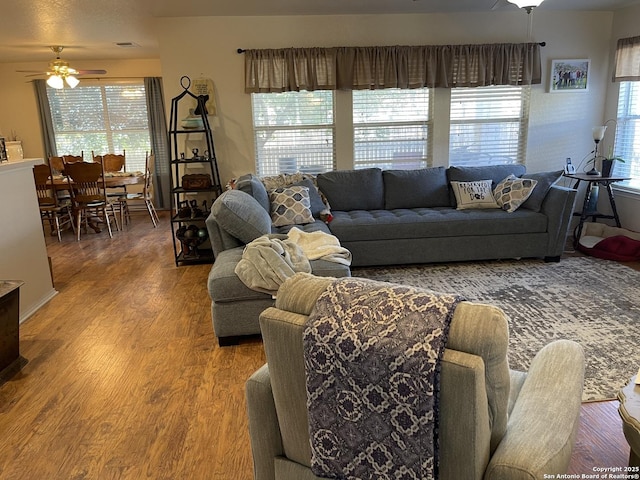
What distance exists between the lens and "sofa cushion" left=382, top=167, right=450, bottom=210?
185 inches

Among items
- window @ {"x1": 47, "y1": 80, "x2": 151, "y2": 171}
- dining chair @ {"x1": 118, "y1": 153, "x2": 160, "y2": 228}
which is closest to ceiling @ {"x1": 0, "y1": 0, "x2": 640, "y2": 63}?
dining chair @ {"x1": 118, "y1": 153, "x2": 160, "y2": 228}

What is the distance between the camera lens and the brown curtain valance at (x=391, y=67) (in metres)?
4.73

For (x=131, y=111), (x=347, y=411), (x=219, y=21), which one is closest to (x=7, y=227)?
(x=219, y=21)

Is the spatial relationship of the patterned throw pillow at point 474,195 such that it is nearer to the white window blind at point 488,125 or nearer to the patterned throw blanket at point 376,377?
the white window blind at point 488,125

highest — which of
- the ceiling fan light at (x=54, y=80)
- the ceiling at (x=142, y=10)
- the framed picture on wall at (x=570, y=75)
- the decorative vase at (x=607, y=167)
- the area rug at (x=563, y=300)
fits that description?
the ceiling at (x=142, y=10)

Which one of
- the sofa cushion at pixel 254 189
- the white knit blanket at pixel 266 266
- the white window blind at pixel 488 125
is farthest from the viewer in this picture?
the white window blind at pixel 488 125

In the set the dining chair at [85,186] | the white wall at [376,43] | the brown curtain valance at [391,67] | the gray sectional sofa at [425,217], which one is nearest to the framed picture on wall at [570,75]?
the white wall at [376,43]

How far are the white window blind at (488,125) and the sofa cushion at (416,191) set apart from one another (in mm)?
658

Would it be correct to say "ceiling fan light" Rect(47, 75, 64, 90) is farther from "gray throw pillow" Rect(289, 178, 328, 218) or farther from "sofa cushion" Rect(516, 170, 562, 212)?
"sofa cushion" Rect(516, 170, 562, 212)

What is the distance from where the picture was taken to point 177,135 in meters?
4.90

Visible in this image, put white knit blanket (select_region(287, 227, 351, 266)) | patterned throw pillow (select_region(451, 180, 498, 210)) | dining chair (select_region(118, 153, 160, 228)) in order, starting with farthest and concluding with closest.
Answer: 1. dining chair (select_region(118, 153, 160, 228))
2. patterned throw pillow (select_region(451, 180, 498, 210))
3. white knit blanket (select_region(287, 227, 351, 266))

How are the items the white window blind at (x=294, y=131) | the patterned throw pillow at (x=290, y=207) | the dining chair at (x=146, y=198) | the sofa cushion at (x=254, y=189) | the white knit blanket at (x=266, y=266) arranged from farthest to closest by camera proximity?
the dining chair at (x=146, y=198)
the white window blind at (x=294, y=131)
the patterned throw pillow at (x=290, y=207)
the sofa cushion at (x=254, y=189)
the white knit blanket at (x=266, y=266)

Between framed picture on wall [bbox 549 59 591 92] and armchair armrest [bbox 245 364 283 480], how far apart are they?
5024mm

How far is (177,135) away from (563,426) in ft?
15.0
